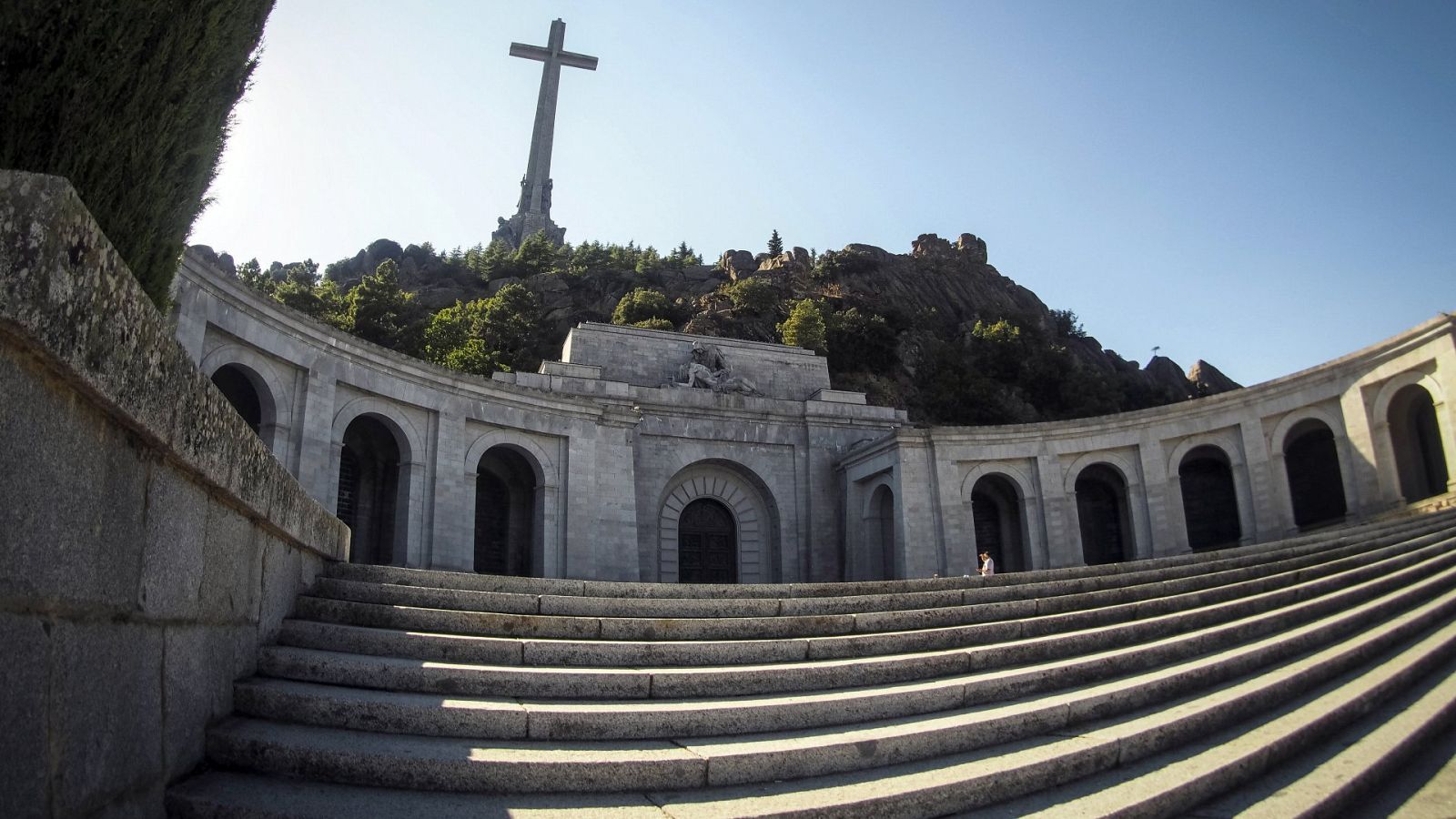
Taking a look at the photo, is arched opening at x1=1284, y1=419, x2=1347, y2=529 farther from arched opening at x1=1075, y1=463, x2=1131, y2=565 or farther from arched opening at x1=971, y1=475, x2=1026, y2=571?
arched opening at x1=971, y1=475, x2=1026, y2=571

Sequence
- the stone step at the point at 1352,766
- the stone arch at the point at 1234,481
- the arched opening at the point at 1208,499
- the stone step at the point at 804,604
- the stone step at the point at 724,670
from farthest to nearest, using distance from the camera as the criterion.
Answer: the arched opening at the point at 1208,499 < the stone arch at the point at 1234,481 < the stone step at the point at 804,604 < the stone step at the point at 724,670 < the stone step at the point at 1352,766

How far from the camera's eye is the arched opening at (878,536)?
1033 inches

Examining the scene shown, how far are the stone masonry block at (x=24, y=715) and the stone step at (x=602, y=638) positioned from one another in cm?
311

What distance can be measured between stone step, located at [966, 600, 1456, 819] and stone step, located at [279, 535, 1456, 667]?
1999 millimetres

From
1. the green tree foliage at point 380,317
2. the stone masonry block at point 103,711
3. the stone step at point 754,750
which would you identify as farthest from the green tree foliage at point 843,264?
the stone masonry block at point 103,711

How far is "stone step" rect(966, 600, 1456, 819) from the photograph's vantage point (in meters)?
4.80

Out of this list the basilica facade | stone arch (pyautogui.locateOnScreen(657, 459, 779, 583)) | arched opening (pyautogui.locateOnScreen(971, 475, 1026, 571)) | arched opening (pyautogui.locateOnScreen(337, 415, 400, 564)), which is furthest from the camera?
arched opening (pyautogui.locateOnScreen(971, 475, 1026, 571))

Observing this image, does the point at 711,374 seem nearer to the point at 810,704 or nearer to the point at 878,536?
the point at 878,536

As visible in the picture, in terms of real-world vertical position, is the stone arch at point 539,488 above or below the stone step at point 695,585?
above

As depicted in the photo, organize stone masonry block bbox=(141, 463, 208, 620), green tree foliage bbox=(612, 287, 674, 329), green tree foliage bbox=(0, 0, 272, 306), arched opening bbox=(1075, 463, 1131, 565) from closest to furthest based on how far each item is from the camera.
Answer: green tree foliage bbox=(0, 0, 272, 306)
stone masonry block bbox=(141, 463, 208, 620)
arched opening bbox=(1075, 463, 1131, 565)
green tree foliage bbox=(612, 287, 674, 329)

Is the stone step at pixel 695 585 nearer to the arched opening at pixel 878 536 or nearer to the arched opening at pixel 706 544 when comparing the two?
the arched opening at pixel 878 536

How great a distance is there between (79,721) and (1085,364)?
6922 cm

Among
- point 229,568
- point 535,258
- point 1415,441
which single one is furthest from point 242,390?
point 535,258

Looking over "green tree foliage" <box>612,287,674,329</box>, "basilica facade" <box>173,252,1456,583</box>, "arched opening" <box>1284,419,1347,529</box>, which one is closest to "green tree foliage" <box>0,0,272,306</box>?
"basilica facade" <box>173,252,1456,583</box>
